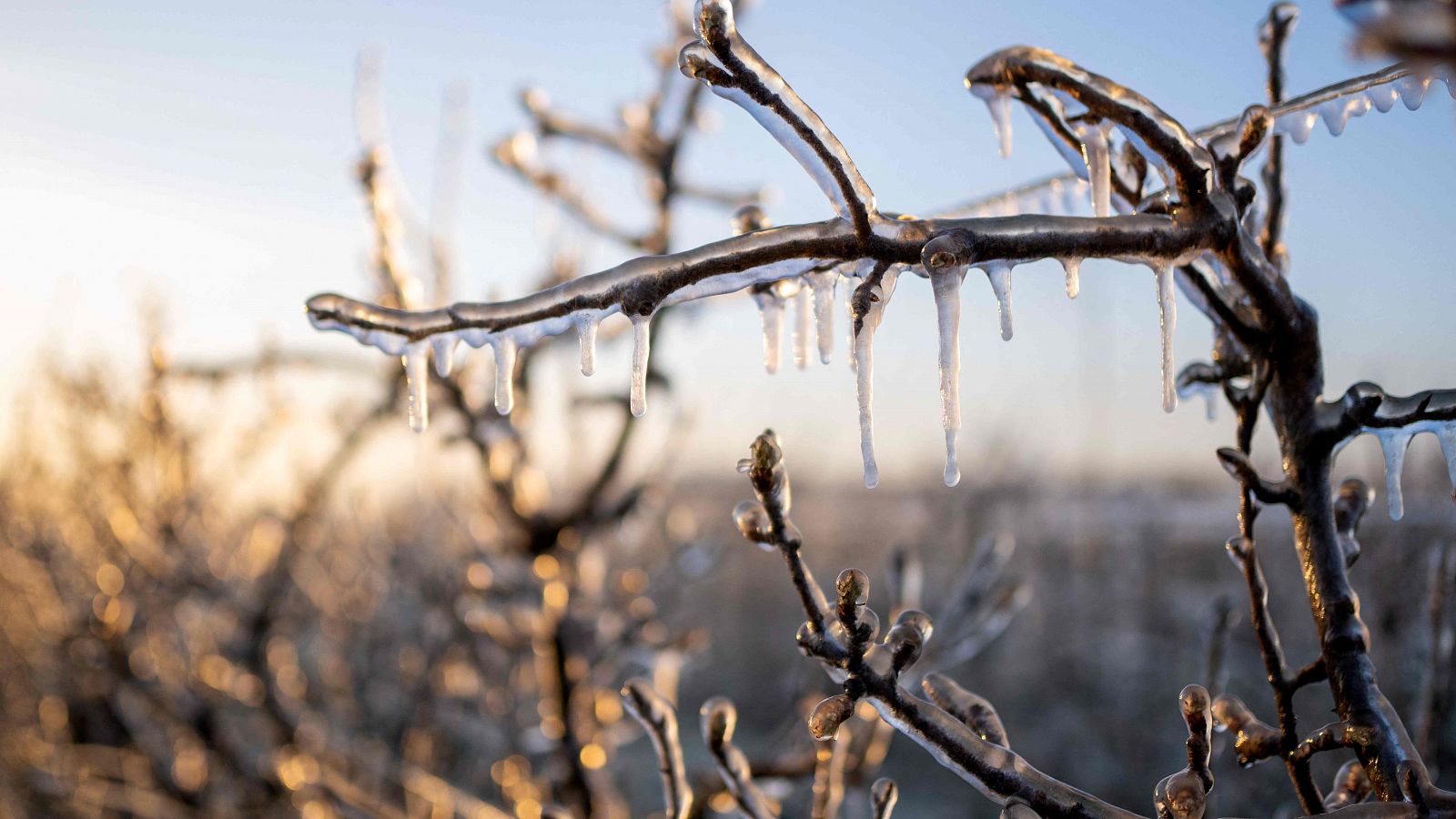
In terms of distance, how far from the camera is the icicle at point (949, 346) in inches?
35.5

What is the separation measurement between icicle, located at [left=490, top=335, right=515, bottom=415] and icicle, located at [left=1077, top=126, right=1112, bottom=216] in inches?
30.2

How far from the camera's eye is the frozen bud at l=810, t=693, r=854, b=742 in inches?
37.5

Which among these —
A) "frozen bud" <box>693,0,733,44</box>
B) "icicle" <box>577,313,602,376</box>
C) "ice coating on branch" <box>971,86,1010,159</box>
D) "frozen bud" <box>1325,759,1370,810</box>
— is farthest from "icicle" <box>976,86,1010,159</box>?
"frozen bud" <box>1325,759,1370,810</box>

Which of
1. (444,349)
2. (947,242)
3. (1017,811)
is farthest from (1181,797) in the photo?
(444,349)

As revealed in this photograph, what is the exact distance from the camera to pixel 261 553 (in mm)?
6184

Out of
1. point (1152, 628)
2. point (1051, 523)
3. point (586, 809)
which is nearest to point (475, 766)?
point (586, 809)

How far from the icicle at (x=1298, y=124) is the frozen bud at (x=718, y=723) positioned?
44.4 inches

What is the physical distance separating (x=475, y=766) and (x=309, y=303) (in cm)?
814

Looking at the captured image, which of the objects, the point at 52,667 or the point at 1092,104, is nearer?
the point at 1092,104

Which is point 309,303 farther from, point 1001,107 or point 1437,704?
point 1437,704

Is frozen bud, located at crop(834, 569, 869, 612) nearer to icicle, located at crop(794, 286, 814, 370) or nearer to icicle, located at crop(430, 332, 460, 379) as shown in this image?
icicle, located at crop(794, 286, 814, 370)

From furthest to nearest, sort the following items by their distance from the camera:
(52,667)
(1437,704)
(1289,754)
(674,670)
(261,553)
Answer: (52,667)
(261,553)
(674,670)
(1437,704)
(1289,754)

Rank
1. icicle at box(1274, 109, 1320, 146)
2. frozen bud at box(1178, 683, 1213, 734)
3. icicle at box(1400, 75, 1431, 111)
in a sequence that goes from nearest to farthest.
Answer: frozen bud at box(1178, 683, 1213, 734)
icicle at box(1400, 75, 1431, 111)
icicle at box(1274, 109, 1320, 146)

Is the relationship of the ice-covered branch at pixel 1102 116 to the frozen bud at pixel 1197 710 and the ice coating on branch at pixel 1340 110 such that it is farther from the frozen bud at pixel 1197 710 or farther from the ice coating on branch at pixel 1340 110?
the frozen bud at pixel 1197 710
